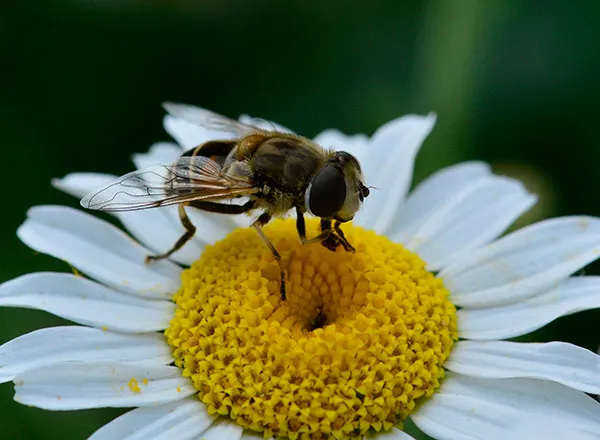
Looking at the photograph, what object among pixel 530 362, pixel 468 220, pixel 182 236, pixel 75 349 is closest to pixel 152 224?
pixel 182 236

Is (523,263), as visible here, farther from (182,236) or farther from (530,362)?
(182,236)

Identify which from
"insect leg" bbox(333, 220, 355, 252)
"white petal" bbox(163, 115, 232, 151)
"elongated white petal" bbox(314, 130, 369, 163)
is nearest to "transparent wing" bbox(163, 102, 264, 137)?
"white petal" bbox(163, 115, 232, 151)

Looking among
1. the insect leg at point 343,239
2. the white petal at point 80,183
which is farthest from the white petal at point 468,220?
the white petal at point 80,183

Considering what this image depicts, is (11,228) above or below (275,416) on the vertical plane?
below

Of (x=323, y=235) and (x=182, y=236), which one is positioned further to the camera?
(x=182, y=236)

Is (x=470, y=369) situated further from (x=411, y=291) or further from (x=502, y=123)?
(x=502, y=123)

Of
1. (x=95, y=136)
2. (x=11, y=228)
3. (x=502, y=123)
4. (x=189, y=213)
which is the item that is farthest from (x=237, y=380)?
(x=502, y=123)
